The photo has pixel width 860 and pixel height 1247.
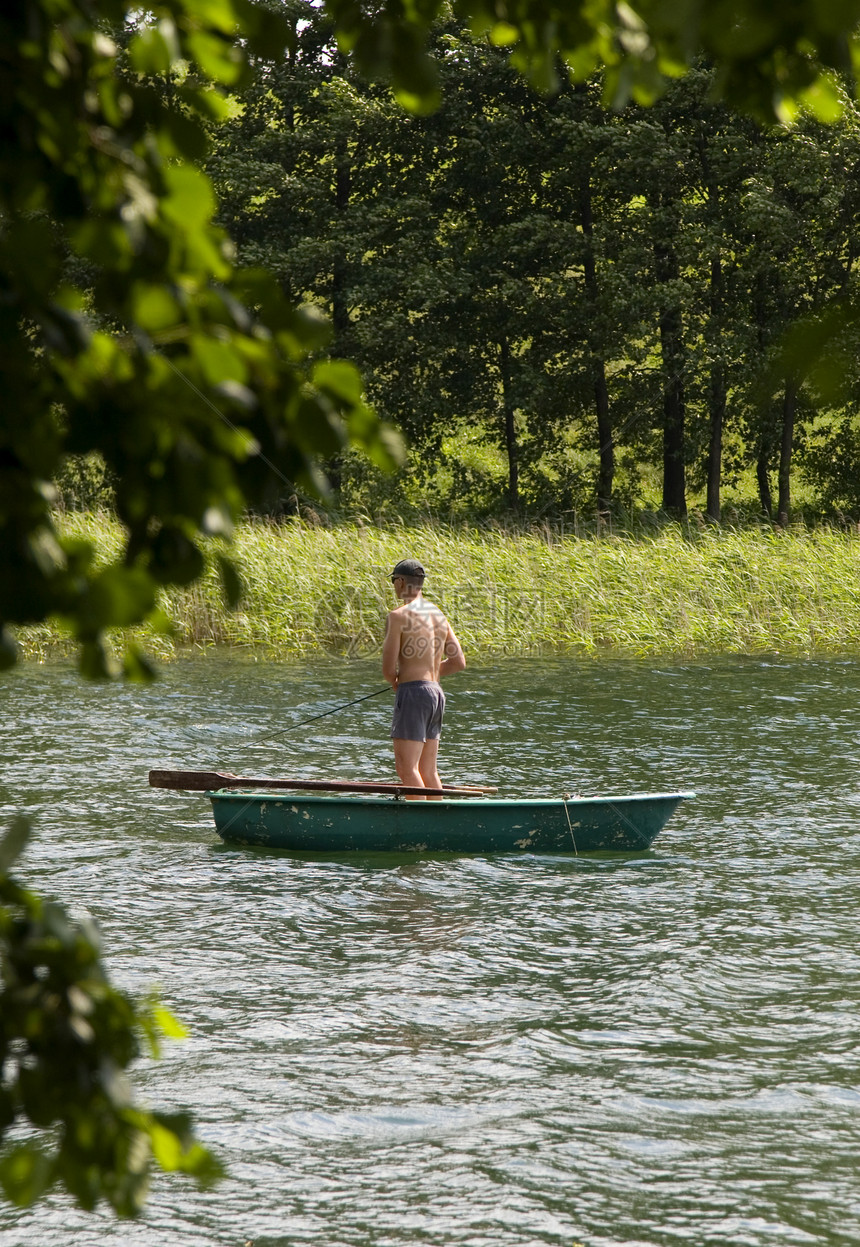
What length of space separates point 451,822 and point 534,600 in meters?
11.3

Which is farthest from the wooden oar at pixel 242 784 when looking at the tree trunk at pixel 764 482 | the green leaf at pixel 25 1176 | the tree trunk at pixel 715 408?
the tree trunk at pixel 764 482

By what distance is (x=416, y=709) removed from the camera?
34.0 ft

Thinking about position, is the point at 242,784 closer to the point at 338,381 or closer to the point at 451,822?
the point at 451,822

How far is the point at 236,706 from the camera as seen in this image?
16797 millimetres

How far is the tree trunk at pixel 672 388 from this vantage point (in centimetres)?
3394

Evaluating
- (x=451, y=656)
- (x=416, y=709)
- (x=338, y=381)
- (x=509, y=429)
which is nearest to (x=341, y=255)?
(x=509, y=429)

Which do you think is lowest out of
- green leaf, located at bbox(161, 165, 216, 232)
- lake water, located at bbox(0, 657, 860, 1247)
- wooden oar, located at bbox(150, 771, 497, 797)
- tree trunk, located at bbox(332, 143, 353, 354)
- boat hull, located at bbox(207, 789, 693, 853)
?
lake water, located at bbox(0, 657, 860, 1247)

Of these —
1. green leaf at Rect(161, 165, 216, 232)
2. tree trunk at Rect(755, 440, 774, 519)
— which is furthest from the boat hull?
tree trunk at Rect(755, 440, 774, 519)

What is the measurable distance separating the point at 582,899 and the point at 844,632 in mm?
12862

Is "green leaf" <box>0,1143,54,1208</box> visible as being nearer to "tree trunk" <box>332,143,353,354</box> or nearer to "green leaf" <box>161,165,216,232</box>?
"green leaf" <box>161,165,216,232</box>

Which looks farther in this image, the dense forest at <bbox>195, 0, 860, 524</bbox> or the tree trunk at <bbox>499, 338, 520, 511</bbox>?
the tree trunk at <bbox>499, 338, 520, 511</bbox>

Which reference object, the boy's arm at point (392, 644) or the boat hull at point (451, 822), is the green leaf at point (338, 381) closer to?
the boy's arm at point (392, 644)

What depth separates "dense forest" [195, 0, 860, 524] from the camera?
3294 centimetres

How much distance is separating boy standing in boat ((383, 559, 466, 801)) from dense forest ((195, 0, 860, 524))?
74.6 feet
